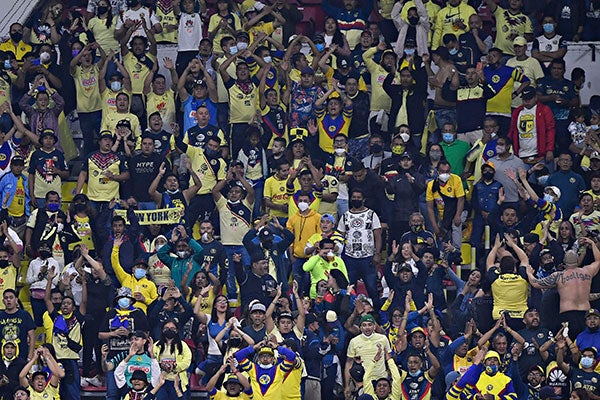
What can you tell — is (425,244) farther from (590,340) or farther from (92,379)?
(92,379)

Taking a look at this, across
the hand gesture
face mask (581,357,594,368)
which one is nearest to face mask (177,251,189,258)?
the hand gesture

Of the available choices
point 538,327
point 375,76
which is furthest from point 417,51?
point 538,327

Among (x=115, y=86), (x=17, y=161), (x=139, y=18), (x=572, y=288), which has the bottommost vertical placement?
(x=572, y=288)

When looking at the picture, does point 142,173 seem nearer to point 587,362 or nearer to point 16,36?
point 16,36

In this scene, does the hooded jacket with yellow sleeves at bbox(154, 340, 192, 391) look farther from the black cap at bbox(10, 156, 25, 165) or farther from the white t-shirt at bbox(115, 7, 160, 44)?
the white t-shirt at bbox(115, 7, 160, 44)

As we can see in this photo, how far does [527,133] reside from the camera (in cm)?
2817

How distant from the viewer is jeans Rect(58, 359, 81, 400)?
80.9ft

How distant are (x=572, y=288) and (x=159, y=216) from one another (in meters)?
5.81

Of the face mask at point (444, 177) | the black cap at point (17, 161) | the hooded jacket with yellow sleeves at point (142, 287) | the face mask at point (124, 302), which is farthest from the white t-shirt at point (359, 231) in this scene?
the black cap at point (17, 161)

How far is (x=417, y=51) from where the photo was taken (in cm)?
2978

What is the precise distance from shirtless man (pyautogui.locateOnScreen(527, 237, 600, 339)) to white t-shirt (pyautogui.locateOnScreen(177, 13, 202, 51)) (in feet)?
24.0

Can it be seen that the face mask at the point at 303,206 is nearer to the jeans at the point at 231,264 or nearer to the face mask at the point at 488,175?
the jeans at the point at 231,264

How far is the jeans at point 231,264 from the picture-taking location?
26.4 meters

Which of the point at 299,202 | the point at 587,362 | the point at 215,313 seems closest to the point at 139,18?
the point at 299,202
